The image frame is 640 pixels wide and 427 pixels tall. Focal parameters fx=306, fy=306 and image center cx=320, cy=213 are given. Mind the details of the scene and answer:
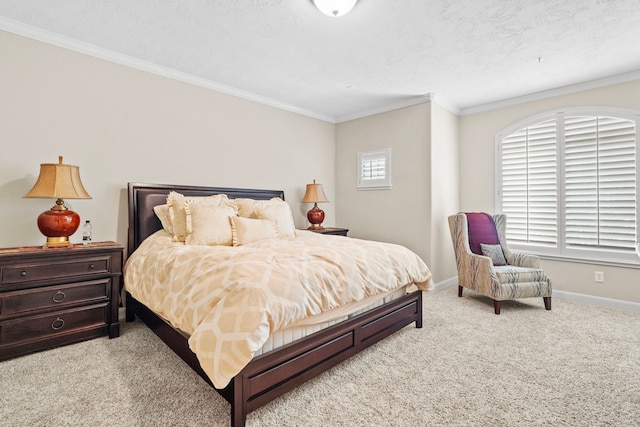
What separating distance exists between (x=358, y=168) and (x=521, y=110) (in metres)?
2.34

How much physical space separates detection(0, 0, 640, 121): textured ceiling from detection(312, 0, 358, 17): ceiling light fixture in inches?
3.6

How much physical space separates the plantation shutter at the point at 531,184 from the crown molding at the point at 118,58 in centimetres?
334

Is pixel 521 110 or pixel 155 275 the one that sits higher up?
pixel 521 110

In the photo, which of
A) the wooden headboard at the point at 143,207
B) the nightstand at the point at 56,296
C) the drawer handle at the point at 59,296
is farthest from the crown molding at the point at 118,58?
the drawer handle at the point at 59,296

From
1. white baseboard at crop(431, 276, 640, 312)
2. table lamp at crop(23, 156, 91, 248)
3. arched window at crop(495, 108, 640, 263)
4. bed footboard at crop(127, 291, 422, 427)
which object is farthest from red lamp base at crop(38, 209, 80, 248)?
arched window at crop(495, 108, 640, 263)

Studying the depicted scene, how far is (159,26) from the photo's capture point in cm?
254

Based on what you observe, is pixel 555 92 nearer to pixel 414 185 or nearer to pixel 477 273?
pixel 414 185

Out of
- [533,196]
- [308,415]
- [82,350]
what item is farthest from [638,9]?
[82,350]

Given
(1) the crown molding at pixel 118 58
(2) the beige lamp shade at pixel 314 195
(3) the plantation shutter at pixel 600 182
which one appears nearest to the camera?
(1) the crown molding at pixel 118 58

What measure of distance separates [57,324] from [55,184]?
3.61ft

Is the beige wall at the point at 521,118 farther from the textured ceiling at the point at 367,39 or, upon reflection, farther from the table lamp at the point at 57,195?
the table lamp at the point at 57,195

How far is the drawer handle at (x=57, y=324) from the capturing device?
2.39 meters

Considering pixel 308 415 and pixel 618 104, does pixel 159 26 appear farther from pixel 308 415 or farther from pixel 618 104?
pixel 618 104

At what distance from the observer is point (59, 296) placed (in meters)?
2.40
